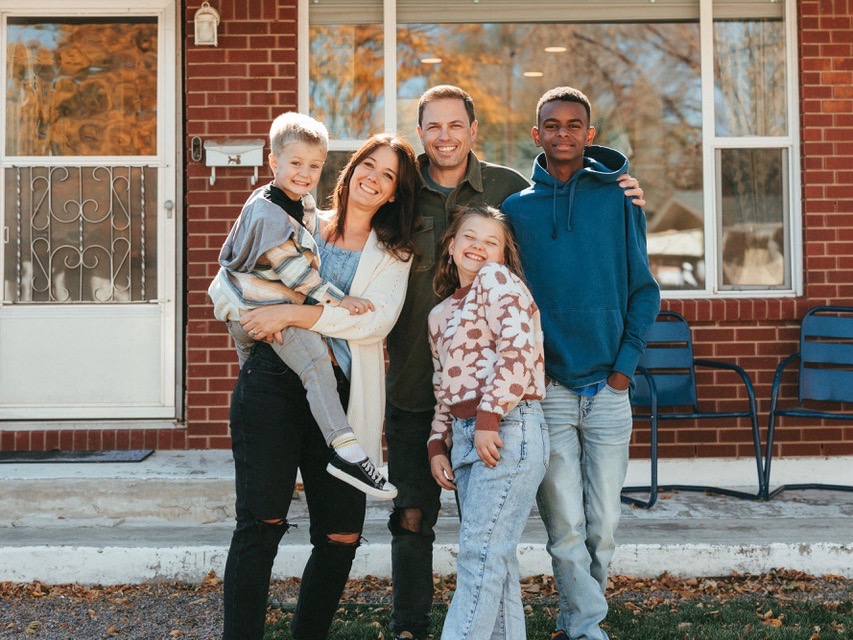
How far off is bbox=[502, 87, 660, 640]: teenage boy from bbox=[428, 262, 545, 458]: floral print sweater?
0.79ft

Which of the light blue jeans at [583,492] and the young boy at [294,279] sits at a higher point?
the young boy at [294,279]

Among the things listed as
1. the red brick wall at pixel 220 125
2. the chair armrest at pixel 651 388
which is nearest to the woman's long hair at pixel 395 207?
the chair armrest at pixel 651 388

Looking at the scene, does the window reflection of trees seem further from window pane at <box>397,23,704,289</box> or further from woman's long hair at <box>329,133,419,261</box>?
woman's long hair at <box>329,133,419,261</box>

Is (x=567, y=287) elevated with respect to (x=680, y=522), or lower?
elevated

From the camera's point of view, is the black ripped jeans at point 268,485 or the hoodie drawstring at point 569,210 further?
the hoodie drawstring at point 569,210

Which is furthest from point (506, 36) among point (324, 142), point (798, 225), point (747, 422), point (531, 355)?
point (531, 355)

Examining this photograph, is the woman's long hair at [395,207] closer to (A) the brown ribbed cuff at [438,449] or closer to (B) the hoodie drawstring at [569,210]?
(B) the hoodie drawstring at [569,210]

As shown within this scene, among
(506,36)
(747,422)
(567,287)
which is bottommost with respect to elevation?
(747,422)

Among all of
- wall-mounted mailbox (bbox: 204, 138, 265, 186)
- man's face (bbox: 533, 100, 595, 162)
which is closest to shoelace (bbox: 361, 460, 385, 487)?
man's face (bbox: 533, 100, 595, 162)

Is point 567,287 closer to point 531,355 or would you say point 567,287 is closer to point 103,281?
point 531,355

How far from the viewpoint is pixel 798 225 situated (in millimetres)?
6129

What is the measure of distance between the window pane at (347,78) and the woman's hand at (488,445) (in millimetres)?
3547

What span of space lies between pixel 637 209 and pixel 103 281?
380 centimetres

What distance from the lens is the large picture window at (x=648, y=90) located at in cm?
622
